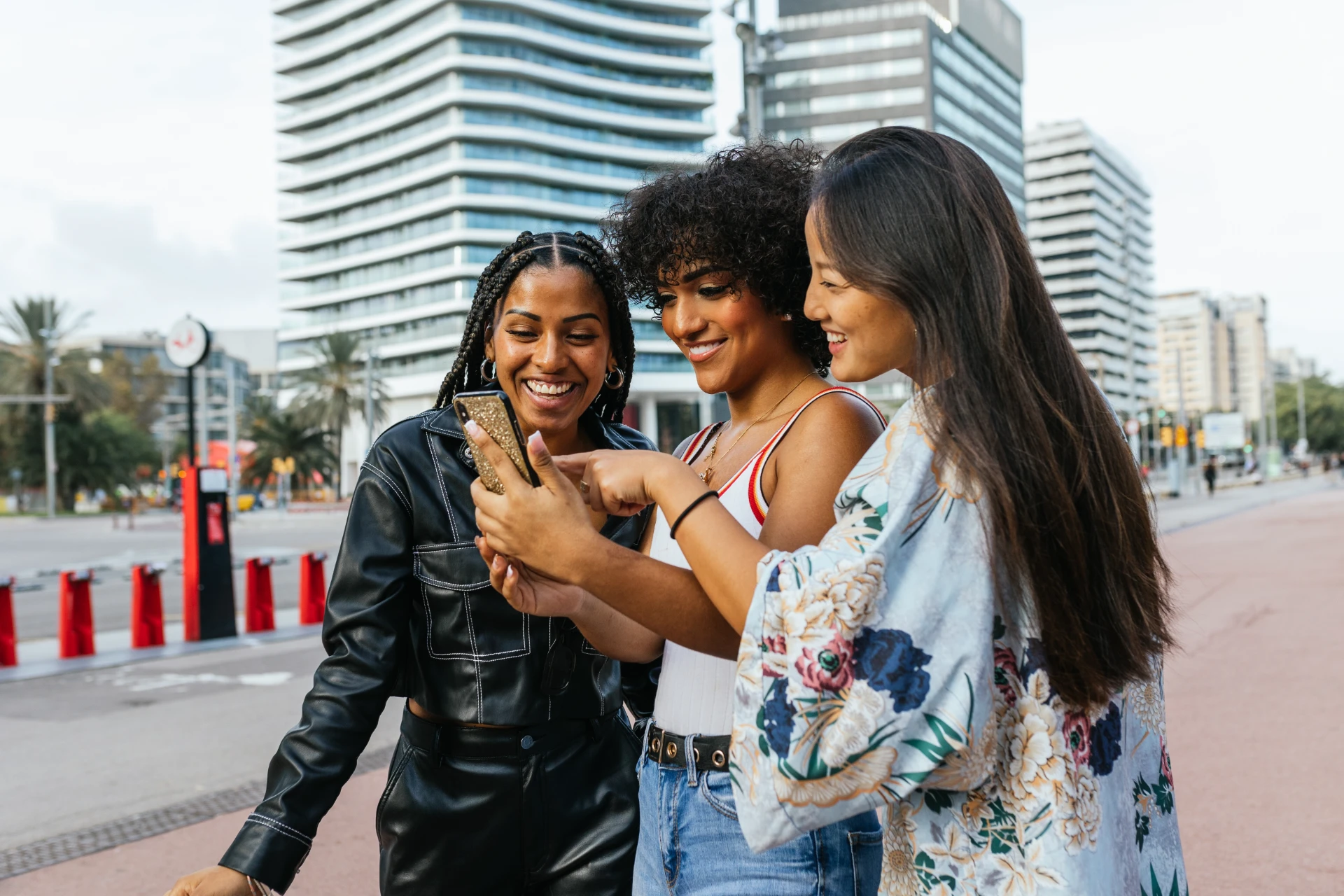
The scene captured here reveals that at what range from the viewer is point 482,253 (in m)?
77.2

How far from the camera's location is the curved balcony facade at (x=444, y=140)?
7650 centimetres

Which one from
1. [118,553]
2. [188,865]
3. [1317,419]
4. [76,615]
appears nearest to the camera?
[188,865]

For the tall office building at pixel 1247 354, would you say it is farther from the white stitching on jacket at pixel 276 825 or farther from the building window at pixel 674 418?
the white stitching on jacket at pixel 276 825

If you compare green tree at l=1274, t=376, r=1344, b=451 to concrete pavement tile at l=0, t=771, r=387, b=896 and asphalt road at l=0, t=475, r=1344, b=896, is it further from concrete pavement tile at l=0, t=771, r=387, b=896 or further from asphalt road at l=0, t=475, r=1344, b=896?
concrete pavement tile at l=0, t=771, r=387, b=896

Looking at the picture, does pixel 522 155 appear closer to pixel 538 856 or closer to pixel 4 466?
pixel 4 466

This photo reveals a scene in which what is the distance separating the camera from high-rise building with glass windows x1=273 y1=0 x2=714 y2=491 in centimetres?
7631

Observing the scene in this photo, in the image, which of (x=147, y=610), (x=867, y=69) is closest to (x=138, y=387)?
(x=867, y=69)

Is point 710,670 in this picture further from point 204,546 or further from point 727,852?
point 204,546

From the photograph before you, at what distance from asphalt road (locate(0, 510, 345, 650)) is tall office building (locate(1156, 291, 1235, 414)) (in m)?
166

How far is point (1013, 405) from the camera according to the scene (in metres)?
1.25

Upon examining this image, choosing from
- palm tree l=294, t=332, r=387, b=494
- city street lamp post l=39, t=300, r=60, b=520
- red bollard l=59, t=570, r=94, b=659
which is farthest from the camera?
palm tree l=294, t=332, r=387, b=494

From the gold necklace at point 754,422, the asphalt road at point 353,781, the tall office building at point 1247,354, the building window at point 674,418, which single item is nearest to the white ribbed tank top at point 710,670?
the gold necklace at point 754,422

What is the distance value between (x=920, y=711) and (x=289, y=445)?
66.6 meters

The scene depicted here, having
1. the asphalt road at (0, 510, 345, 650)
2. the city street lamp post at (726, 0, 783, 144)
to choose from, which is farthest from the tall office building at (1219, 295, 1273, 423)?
the city street lamp post at (726, 0, 783, 144)
